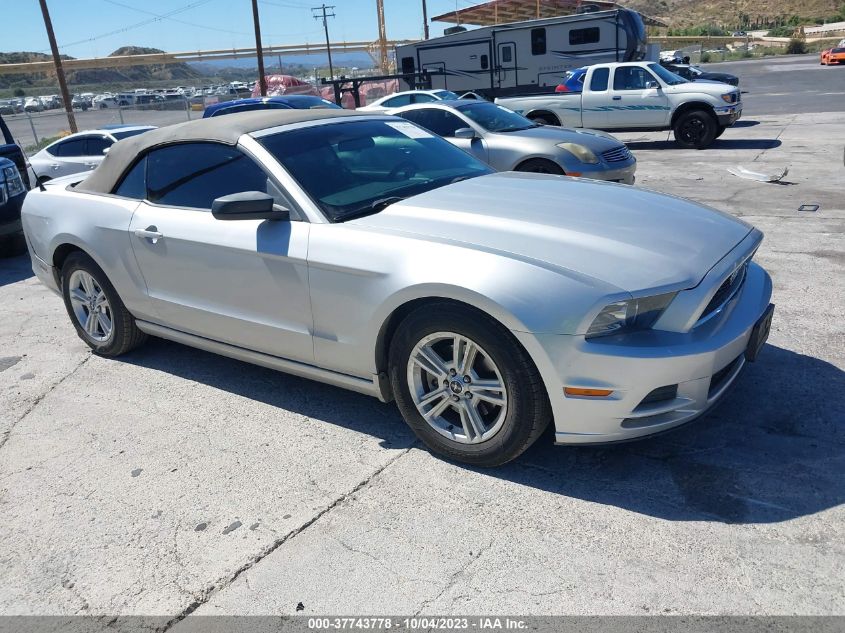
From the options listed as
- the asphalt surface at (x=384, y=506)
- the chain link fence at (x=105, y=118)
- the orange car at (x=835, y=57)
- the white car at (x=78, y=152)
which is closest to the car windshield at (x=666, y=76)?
the white car at (x=78, y=152)

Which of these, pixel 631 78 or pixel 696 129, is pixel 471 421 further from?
pixel 631 78

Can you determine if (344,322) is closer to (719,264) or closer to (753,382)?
(719,264)

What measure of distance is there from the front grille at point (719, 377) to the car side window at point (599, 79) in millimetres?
13496

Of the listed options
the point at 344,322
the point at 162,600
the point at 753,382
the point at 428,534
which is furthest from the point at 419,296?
the point at 753,382

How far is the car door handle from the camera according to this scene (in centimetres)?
423

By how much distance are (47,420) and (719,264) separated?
3.78 m

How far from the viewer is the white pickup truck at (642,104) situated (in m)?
14.1

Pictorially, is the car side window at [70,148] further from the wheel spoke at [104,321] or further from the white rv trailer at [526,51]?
the white rv trailer at [526,51]

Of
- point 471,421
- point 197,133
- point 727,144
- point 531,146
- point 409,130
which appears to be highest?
point 197,133

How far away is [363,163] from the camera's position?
413 cm

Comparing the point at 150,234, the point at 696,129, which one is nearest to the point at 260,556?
the point at 150,234

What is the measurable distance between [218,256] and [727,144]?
13.1 m

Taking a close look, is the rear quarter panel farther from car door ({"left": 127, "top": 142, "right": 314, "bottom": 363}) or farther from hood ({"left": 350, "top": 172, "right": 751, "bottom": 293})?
hood ({"left": 350, "top": 172, "right": 751, "bottom": 293})

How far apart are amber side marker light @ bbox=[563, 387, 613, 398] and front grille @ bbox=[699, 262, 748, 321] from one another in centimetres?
56
